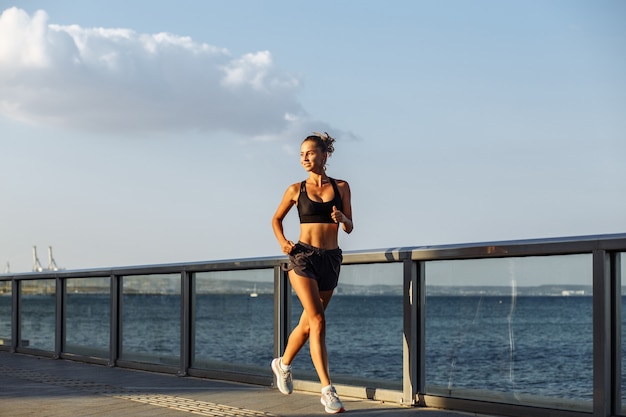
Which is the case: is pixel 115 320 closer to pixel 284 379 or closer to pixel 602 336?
pixel 284 379

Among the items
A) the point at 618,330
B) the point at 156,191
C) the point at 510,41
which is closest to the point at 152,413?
the point at 618,330

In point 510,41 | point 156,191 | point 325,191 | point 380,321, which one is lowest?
point 380,321

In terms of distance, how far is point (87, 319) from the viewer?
35.9ft

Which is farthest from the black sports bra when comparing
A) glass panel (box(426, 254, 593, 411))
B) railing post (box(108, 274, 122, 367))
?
railing post (box(108, 274, 122, 367))

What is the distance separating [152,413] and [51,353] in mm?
5596

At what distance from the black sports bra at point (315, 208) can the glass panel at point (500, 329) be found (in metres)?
0.77

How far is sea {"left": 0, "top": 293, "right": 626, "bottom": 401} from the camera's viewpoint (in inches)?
223

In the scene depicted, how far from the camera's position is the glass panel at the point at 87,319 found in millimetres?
10258

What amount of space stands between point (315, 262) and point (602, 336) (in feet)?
6.14

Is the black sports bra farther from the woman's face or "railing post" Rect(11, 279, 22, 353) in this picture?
"railing post" Rect(11, 279, 22, 353)

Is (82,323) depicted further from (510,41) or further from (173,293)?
(510,41)

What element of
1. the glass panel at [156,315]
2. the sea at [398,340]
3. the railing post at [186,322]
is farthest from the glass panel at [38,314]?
the railing post at [186,322]

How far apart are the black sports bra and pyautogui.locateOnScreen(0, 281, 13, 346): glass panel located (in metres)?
7.46

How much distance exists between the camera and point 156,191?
2002 inches
